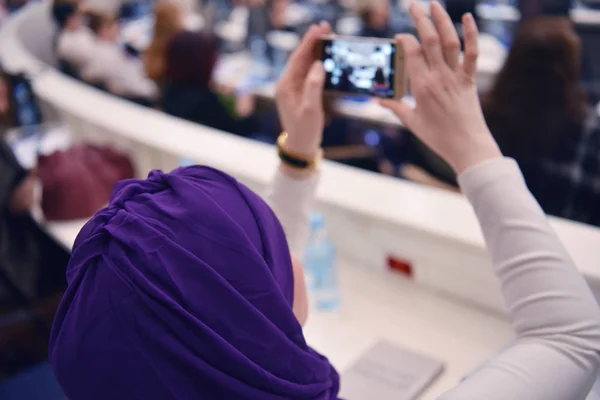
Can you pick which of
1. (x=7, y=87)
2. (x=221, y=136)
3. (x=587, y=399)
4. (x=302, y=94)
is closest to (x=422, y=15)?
(x=302, y=94)

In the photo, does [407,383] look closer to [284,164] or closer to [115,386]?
[284,164]

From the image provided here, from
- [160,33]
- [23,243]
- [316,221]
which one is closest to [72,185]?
[23,243]

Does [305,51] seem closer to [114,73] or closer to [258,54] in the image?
[114,73]

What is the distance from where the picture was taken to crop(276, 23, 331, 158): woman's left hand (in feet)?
3.34

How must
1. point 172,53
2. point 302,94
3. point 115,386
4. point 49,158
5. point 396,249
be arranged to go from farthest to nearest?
1. point 172,53
2. point 49,158
3. point 396,249
4. point 302,94
5. point 115,386

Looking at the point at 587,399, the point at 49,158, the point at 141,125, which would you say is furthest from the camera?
the point at 141,125

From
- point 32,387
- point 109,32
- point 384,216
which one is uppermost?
point 384,216

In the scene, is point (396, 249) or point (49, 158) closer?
point (396, 249)

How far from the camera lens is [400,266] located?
57.3 inches

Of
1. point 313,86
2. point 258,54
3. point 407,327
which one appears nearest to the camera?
point 313,86

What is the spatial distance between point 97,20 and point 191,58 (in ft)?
7.78

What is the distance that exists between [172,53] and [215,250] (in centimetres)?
220

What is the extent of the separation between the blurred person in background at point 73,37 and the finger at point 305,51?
3.65 meters

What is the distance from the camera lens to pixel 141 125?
228cm
